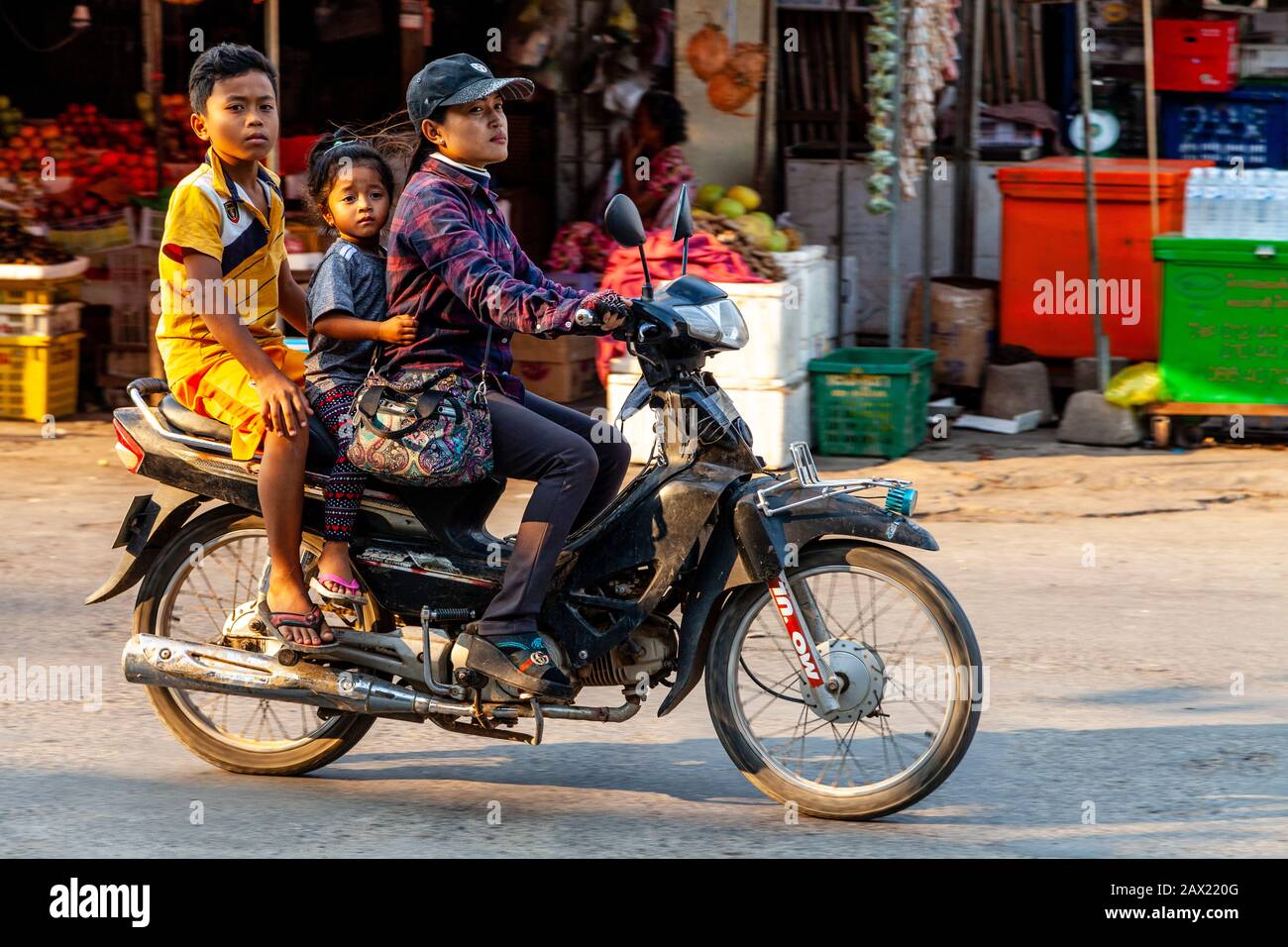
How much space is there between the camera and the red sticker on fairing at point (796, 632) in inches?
165

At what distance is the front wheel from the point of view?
13.6 feet

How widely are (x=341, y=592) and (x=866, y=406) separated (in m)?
5.05

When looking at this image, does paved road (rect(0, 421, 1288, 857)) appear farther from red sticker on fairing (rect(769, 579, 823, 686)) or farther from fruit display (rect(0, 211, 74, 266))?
fruit display (rect(0, 211, 74, 266))

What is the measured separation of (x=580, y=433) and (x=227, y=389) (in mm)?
918

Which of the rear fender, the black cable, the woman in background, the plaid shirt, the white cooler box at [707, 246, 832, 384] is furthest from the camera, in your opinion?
the black cable

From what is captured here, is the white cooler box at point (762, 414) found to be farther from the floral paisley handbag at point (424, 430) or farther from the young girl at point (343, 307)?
the floral paisley handbag at point (424, 430)

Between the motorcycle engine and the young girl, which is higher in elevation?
the young girl

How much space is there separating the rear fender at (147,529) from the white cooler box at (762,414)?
4.12 meters

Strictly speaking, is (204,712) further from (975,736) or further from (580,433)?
(975,736)

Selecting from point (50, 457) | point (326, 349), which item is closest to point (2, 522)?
point (50, 457)

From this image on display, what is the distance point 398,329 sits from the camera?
13.6ft

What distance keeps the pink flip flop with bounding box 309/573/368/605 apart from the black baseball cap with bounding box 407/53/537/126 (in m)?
1.18

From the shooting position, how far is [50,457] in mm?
9078

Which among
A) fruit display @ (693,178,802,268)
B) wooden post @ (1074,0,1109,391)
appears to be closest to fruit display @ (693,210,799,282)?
fruit display @ (693,178,802,268)
